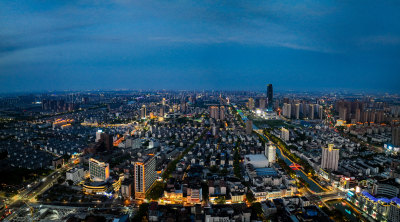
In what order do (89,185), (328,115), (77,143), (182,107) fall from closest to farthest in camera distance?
1. (89,185)
2. (77,143)
3. (328,115)
4. (182,107)

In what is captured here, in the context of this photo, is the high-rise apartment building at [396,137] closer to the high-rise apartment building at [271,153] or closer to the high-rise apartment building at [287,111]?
the high-rise apartment building at [271,153]

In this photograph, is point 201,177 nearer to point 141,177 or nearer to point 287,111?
point 141,177

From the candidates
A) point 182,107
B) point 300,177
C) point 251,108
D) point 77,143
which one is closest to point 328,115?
point 251,108

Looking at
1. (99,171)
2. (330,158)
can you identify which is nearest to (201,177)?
(99,171)

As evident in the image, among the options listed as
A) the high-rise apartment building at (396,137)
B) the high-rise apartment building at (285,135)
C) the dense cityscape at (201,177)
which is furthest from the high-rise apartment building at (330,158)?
the high-rise apartment building at (396,137)

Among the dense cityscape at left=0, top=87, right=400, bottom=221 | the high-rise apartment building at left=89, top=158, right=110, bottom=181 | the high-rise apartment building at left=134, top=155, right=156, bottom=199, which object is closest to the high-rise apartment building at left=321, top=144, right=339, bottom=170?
the dense cityscape at left=0, top=87, right=400, bottom=221

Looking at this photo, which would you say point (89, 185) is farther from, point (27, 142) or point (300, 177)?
point (27, 142)
